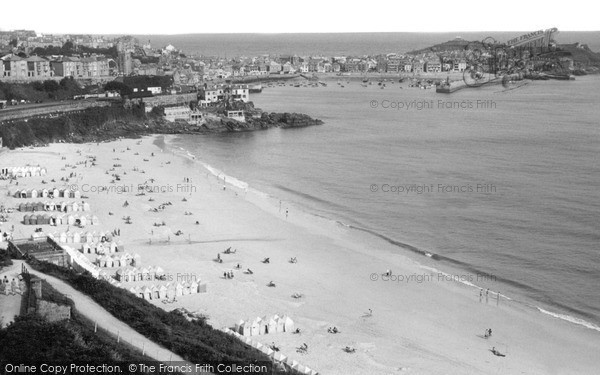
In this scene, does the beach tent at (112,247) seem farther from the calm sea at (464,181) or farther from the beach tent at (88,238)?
the calm sea at (464,181)

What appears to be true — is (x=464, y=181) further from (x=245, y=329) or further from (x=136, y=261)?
(x=245, y=329)

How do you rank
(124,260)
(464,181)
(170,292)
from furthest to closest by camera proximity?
1. (464,181)
2. (124,260)
3. (170,292)

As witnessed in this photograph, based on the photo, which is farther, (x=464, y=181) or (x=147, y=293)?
(x=464, y=181)

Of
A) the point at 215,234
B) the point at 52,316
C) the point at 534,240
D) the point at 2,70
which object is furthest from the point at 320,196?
the point at 2,70

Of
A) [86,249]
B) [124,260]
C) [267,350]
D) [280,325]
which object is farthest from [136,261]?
[267,350]

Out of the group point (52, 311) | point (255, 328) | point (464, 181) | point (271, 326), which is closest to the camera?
point (52, 311)

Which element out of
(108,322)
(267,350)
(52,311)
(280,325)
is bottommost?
(280,325)
